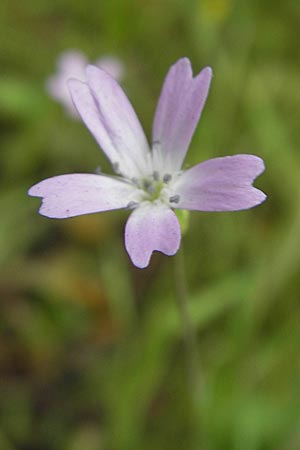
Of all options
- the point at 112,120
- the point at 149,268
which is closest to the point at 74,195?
the point at 112,120

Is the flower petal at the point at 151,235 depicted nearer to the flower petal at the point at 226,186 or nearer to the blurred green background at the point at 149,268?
the flower petal at the point at 226,186

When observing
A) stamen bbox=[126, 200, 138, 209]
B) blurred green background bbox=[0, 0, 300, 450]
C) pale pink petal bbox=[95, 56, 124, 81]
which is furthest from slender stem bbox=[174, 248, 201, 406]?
pale pink petal bbox=[95, 56, 124, 81]

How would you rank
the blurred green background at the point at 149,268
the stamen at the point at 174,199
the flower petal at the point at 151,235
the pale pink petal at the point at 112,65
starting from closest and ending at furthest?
the flower petal at the point at 151,235 < the stamen at the point at 174,199 < the blurred green background at the point at 149,268 < the pale pink petal at the point at 112,65

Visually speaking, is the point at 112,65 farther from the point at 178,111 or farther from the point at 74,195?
the point at 74,195

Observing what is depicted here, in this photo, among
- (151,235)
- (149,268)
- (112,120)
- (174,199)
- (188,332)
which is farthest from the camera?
(149,268)

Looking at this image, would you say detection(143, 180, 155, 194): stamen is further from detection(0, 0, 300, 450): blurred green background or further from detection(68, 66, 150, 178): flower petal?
detection(0, 0, 300, 450): blurred green background

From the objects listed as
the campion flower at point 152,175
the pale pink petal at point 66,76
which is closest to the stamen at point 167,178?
the campion flower at point 152,175
